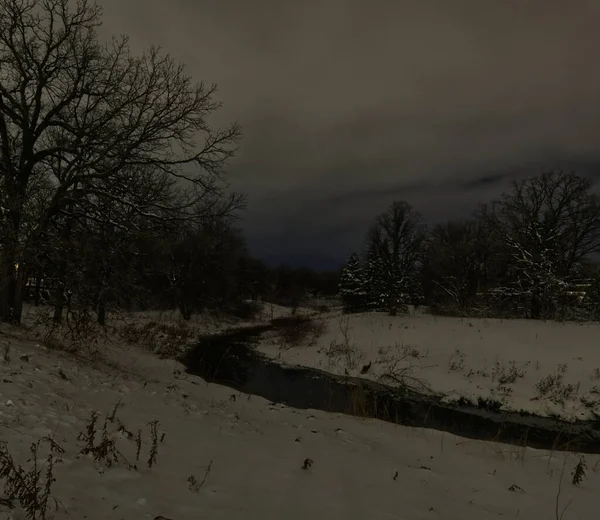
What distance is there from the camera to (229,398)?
9.66 m

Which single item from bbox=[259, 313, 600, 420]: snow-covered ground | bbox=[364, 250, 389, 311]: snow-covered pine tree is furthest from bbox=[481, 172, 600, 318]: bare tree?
bbox=[364, 250, 389, 311]: snow-covered pine tree

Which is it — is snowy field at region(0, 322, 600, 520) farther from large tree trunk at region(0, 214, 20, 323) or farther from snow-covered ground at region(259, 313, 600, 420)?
snow-covered ground at region(259, 313, 600, 420)

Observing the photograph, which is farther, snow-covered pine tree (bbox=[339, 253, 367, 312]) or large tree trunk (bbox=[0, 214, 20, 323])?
snow-covered pine tree (bbox=[339, 253, 367, 312])

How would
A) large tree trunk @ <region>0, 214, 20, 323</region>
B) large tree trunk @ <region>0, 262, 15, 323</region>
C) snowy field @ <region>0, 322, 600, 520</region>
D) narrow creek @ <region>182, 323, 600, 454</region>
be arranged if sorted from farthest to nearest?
1. narrow creek @ <region>182, 323, 600, 454</region>
2. large tree trunk @ <region>0, 262, 15, 323</region>
3. large tree trunk @ <region>0, 214, 20, 323</region>
4. snowy field @ <region>0, 322, 600, 520</region>

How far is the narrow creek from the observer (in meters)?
10.2

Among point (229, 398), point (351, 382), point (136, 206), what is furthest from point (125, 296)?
point (351, 382)

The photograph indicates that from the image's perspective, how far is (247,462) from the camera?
475cm

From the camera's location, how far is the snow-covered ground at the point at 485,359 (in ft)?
43.8

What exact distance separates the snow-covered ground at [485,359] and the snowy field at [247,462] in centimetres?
663

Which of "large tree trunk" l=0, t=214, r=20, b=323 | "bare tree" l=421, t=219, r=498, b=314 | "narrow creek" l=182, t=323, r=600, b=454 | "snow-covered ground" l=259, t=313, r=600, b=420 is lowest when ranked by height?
"narrow creek" l=182, t=323, r=600, b=454

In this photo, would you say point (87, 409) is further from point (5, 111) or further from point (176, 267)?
point (176, 267)

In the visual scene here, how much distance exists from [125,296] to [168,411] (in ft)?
14.0

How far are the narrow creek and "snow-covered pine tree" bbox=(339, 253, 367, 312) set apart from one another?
29635mm

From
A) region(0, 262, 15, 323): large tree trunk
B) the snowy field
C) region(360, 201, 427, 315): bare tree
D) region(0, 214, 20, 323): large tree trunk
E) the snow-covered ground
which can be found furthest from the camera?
region(360, 201, 427, 315): bare tree
